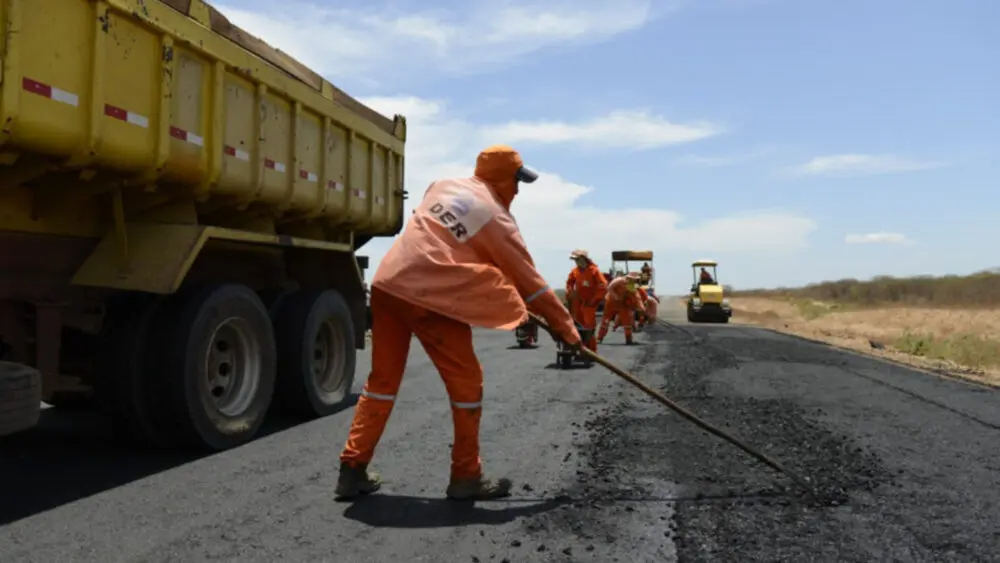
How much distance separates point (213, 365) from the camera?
17.1 feet

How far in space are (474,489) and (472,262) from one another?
1107mm

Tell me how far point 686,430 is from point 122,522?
3667 mm

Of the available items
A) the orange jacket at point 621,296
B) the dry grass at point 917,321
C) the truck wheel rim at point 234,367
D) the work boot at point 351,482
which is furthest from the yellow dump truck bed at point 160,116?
the dry grass at point 917,321

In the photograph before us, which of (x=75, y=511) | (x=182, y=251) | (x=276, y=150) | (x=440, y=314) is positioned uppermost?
(x=276, y=150)

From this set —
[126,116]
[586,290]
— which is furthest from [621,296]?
[126,116]

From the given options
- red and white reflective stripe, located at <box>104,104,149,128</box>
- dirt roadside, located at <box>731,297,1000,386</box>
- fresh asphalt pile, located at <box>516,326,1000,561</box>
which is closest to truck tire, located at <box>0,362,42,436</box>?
red and white reflective stripe, located at <box>104,104,149,128</box>

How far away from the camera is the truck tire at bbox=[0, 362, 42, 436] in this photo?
3.36 meters

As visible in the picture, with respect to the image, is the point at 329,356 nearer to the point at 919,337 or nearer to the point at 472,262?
the point at 472,262

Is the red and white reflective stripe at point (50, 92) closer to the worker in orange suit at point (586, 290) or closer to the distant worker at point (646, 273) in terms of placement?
the worker in orange suit at point (586, 290)

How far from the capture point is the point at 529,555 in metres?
3.02

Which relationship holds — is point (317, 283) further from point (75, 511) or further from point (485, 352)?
point (485, 352)

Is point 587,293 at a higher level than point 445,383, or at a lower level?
higher

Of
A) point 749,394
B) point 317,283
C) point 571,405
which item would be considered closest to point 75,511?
point 317,283

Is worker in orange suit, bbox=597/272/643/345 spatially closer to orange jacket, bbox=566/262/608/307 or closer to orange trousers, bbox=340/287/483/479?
orange jacket, bbox=566/262/608/307
